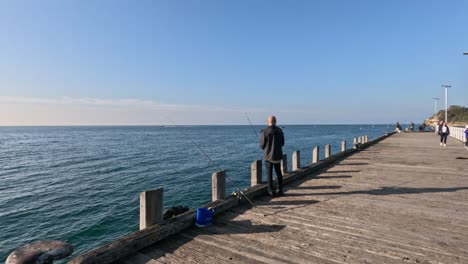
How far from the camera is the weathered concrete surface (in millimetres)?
3553

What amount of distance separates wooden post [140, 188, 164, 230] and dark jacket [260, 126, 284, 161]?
290 cm

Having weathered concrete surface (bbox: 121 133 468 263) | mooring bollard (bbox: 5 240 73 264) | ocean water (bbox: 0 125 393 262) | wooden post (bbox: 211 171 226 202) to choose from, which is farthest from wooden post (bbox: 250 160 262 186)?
mooring bollard (bbox: 5 240 73 264)

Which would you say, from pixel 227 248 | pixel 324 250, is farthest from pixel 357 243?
pixel 227 248

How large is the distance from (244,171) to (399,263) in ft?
59.4

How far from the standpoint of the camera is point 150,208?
423 centimetres

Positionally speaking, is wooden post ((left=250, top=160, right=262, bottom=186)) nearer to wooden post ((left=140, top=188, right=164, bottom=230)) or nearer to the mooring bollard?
wooden post ((left=140, top=188, right=164, bottom=230))

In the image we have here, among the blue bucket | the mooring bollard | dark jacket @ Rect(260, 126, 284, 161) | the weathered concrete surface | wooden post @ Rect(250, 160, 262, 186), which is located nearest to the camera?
the mooring bollard

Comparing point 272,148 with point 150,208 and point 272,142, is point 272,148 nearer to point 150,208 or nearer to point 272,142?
point 272,142

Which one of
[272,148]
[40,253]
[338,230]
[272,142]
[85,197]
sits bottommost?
[85,197]

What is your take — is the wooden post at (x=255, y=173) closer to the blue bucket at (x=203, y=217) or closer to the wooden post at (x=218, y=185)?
the wooden post at (x=218, y=185)

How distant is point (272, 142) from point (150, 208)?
3.26 meters

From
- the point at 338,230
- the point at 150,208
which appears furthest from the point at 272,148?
the point at 150,208

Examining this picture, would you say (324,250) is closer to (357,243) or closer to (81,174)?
(357,243)

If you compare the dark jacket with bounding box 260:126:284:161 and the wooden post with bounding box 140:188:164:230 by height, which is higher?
the dark jacket with bounding box 260:126:284:161
